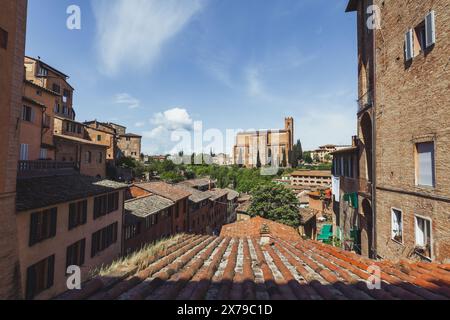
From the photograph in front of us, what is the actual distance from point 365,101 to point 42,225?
18.3 metres

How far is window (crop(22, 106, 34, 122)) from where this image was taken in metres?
19.9

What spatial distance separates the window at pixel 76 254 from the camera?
1209 cm

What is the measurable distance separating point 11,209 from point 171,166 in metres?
63.1

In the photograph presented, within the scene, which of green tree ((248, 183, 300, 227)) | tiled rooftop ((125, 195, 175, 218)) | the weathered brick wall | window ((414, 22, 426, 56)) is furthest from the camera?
green tree ((248, 183, 300, 227))

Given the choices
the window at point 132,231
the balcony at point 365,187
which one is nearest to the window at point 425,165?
the balcony at point 365,187

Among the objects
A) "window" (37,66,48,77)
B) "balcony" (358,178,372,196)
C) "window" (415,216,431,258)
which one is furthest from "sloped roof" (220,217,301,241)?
"window" (37,66,48,77)

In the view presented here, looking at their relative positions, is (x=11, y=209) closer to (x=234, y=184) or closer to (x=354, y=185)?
(x=354, y=185)

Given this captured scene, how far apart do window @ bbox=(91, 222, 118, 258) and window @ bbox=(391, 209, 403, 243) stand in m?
16.3

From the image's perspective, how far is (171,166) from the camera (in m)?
70.2

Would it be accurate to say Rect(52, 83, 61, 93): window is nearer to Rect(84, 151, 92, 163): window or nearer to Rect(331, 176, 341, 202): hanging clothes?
Rect(84, 151, 92, 163): window

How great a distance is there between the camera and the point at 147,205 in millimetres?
22578

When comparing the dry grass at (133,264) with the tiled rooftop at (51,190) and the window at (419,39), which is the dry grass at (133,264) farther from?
the window at (419,39)
